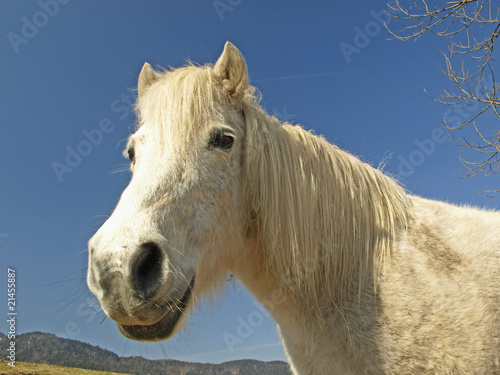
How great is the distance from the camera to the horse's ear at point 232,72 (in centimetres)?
250

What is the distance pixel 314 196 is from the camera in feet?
8.46

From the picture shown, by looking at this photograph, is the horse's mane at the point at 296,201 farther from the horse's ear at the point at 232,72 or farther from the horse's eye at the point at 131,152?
the horse's eye at the point at 131,152

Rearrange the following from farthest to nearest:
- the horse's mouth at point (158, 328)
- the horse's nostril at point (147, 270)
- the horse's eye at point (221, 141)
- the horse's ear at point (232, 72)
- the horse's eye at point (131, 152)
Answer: the horse's eye at point (131, 152), the horse's ear at point (232, 72), the horse's eye at point (221, 141), the horse's mouth at point (158, 328), the horse's nostril at point (147, 270)

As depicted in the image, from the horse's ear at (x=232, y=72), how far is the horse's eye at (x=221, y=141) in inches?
16.8

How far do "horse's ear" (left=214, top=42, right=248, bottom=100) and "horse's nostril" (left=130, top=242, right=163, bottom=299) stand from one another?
4.83 feet

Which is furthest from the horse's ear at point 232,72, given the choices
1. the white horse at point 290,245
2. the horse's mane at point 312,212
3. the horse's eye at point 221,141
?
the horse's eye at point 221,141

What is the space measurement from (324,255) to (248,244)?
640 mm

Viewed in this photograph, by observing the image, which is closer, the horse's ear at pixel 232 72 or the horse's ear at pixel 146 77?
the horse's ear at pixel 232 72

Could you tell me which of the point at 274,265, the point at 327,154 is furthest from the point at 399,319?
the point at 327,154

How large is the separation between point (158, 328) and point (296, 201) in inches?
54.6

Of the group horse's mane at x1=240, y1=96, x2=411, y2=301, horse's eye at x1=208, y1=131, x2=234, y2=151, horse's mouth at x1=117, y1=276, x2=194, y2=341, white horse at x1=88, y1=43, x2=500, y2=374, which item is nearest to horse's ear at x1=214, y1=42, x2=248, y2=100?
white horse at x1=88, y1=43, x2=500, y2=374

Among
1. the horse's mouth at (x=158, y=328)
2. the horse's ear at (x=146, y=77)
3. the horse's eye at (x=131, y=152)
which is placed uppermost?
the horse's ear at (x=146, y=77)

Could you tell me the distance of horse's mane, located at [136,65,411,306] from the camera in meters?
2.41

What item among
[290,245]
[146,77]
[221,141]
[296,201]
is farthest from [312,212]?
[146,77]
